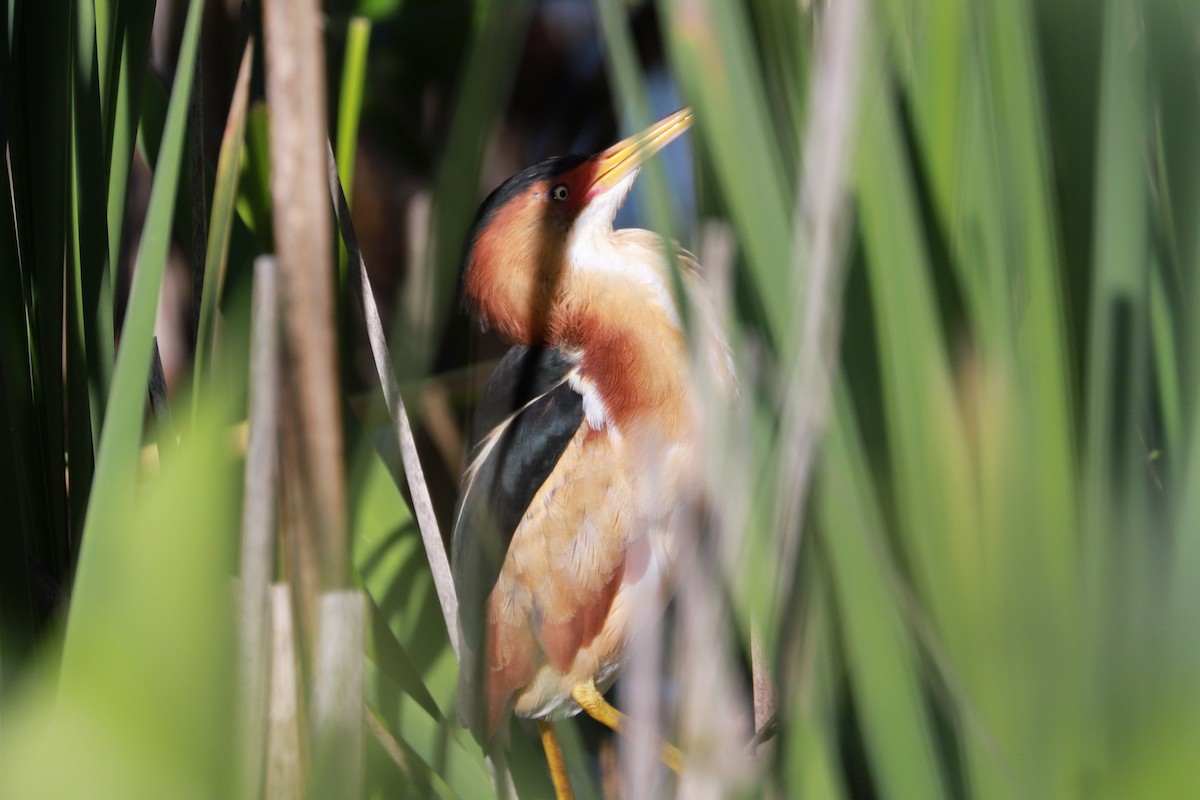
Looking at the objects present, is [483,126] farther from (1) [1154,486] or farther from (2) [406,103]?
(1) [1154,486]

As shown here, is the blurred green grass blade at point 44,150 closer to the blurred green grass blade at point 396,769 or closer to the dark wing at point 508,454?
the blurred green grass blade at point 396,769

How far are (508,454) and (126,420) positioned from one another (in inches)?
25.0

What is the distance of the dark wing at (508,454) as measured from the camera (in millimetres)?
986

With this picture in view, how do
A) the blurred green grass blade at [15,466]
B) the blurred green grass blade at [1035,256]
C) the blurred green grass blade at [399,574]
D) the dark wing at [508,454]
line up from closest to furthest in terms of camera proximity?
the blurred green grass blade at [1035,256]
the blurred green grass blade at [15,466]
the blurred green grass blade at [399,574]
the dark wing at [508,454]

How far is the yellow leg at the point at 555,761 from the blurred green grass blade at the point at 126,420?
28.9 inches

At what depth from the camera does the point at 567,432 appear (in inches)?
40.5

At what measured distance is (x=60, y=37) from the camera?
0.55m

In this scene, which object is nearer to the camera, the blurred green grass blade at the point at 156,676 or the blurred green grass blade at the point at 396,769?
the blurred green grass blade at the point at 156,676

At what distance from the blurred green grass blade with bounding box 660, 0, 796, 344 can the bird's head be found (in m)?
0.69

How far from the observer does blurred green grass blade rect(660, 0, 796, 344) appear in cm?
35

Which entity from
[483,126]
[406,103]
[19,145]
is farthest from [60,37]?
[406,103]

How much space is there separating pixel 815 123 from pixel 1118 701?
0.21 m

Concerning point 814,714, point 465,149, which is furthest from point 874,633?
point 465,149

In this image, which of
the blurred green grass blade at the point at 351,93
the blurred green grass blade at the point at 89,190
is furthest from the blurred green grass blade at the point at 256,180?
the blurred green grass blade at the point at 89,190
